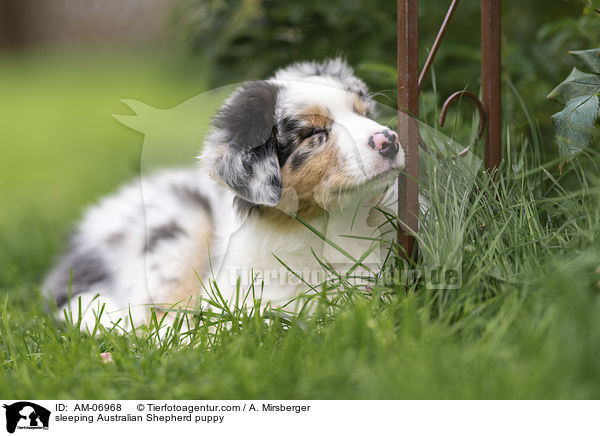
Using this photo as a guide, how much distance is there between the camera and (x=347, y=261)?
7.02 feet

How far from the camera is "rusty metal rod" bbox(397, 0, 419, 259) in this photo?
79.6 inches

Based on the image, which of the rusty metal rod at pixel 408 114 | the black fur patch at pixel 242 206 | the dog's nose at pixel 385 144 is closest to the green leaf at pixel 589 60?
the rusty metal rod at pixel 408 114

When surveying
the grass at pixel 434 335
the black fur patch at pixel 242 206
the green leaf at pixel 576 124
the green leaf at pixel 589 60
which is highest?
the green leaf at pixel 589 60

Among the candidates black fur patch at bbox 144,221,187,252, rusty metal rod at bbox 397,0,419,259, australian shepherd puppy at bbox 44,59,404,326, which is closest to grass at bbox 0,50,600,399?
rusty metal rod at bbox 397,0,419,259

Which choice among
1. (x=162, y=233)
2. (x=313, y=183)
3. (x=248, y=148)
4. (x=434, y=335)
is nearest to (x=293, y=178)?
(x=313, y=183)

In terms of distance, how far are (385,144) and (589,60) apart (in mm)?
738

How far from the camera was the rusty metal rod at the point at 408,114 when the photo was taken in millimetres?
2021

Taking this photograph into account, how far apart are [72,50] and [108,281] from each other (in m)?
11.6

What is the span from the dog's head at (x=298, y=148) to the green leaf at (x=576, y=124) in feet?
1.75

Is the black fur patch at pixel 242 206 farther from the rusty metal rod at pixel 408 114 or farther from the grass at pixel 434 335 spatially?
the rusty metal rod at pixel 408 114

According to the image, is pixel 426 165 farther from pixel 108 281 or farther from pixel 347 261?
pixel 108 281

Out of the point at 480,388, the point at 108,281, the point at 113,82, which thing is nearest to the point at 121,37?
the point at 113,82

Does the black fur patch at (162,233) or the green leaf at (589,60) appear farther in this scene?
the black fur patch at (162,233)

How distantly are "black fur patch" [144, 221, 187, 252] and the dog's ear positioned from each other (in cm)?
62
